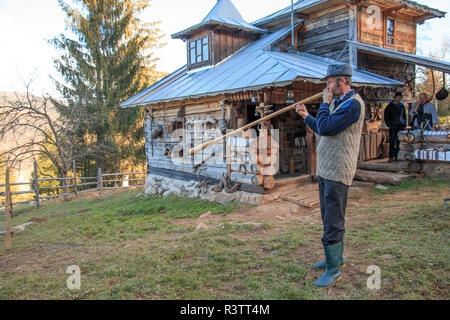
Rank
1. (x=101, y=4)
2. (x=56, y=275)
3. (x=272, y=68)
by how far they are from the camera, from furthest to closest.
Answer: (x=101, y=4) < (x=272, y=68) < (x=56, y=275)

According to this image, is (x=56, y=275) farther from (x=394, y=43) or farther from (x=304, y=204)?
(x=394, y=43)

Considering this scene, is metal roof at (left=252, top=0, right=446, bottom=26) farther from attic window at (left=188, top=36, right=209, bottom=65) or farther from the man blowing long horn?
the man blowing long horn

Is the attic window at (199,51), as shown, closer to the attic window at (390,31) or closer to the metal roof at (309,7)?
the metal roof at (309,7)

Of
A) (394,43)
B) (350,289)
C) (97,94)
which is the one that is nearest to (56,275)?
(350,289)

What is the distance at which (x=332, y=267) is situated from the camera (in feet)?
11.3

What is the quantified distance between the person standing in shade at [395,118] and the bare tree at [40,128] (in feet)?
46.4

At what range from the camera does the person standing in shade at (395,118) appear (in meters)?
9.50

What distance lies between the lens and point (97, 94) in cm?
2048

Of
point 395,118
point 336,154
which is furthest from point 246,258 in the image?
point 395,118

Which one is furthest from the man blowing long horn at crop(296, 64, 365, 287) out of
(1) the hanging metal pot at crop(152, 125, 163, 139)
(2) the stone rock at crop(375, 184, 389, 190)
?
(1) the hanging metal pot at crop(152, 125, 163, 139)

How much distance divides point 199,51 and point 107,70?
32.3ft

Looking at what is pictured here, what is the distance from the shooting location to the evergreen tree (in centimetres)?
1972

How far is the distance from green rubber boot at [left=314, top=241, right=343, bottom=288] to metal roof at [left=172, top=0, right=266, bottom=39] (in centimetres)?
1028
